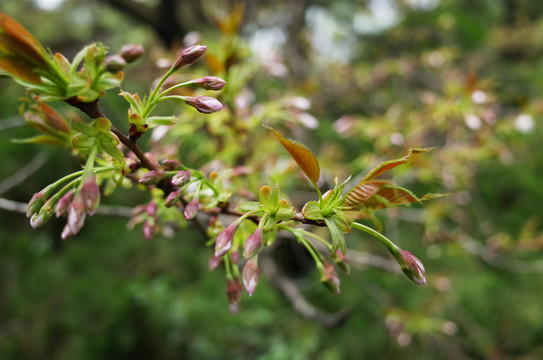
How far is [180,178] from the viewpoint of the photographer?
424 mm

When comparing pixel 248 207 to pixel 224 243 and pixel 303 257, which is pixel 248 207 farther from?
pixel 303 257

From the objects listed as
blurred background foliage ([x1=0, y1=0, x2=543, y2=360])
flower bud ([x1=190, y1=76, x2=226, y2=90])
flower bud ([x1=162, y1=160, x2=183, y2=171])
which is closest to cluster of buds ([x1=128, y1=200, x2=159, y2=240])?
flower bud ([x1=162, y1=160, x2=183, y2=171])

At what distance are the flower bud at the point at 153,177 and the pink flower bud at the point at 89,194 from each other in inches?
2.5

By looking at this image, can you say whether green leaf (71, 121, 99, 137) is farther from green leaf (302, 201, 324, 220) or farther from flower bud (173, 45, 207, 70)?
green leaf (302, 201, 324, 220)

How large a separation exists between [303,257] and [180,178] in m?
2.19

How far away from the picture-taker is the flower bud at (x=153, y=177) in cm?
42

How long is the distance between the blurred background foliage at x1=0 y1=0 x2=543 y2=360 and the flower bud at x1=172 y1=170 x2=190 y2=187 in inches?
23.2

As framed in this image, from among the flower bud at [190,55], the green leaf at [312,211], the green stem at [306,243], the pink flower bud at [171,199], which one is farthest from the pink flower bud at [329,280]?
the flower bud at [190,55]

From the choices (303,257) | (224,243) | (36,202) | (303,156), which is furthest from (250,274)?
(303,257)

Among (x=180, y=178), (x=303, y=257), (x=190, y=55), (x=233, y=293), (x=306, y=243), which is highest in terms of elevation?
(x=190, y=55)

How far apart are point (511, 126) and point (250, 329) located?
1.63m

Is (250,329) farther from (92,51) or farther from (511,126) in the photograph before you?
(92,51)

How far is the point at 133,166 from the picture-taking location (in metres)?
0.46

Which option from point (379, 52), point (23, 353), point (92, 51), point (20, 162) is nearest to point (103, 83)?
point (92, 51)
